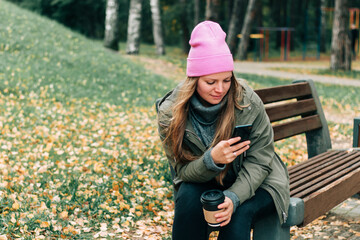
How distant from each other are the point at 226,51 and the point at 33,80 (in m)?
7.72

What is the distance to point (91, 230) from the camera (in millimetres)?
3869

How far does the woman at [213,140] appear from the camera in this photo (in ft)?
8.81

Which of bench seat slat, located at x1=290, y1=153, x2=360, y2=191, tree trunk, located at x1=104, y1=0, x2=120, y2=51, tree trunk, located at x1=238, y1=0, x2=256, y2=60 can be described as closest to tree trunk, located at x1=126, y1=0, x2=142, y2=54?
tree trunk, located at x1=104, y1=0, x2=120, y2=51

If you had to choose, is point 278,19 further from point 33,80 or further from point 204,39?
point 204,39

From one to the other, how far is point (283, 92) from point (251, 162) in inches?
56.7

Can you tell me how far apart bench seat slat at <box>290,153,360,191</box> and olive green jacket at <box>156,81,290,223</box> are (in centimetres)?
45

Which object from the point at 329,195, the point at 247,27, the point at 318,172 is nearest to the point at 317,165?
the point at 318,172

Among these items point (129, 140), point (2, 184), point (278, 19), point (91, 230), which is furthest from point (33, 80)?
point (278, 19)

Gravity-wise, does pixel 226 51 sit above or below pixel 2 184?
above

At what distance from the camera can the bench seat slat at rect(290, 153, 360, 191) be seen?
10.9 feet

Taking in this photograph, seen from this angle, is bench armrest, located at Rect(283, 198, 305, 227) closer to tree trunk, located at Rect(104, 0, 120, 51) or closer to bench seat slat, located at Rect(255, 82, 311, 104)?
bench seat slat, located at Rect(255, 82, 311, 104)

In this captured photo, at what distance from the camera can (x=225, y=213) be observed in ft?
8.21

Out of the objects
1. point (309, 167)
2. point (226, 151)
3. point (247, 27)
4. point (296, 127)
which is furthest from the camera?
point (247, 27)

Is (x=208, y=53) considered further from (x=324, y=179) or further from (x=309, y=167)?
(x=309, y=167)
